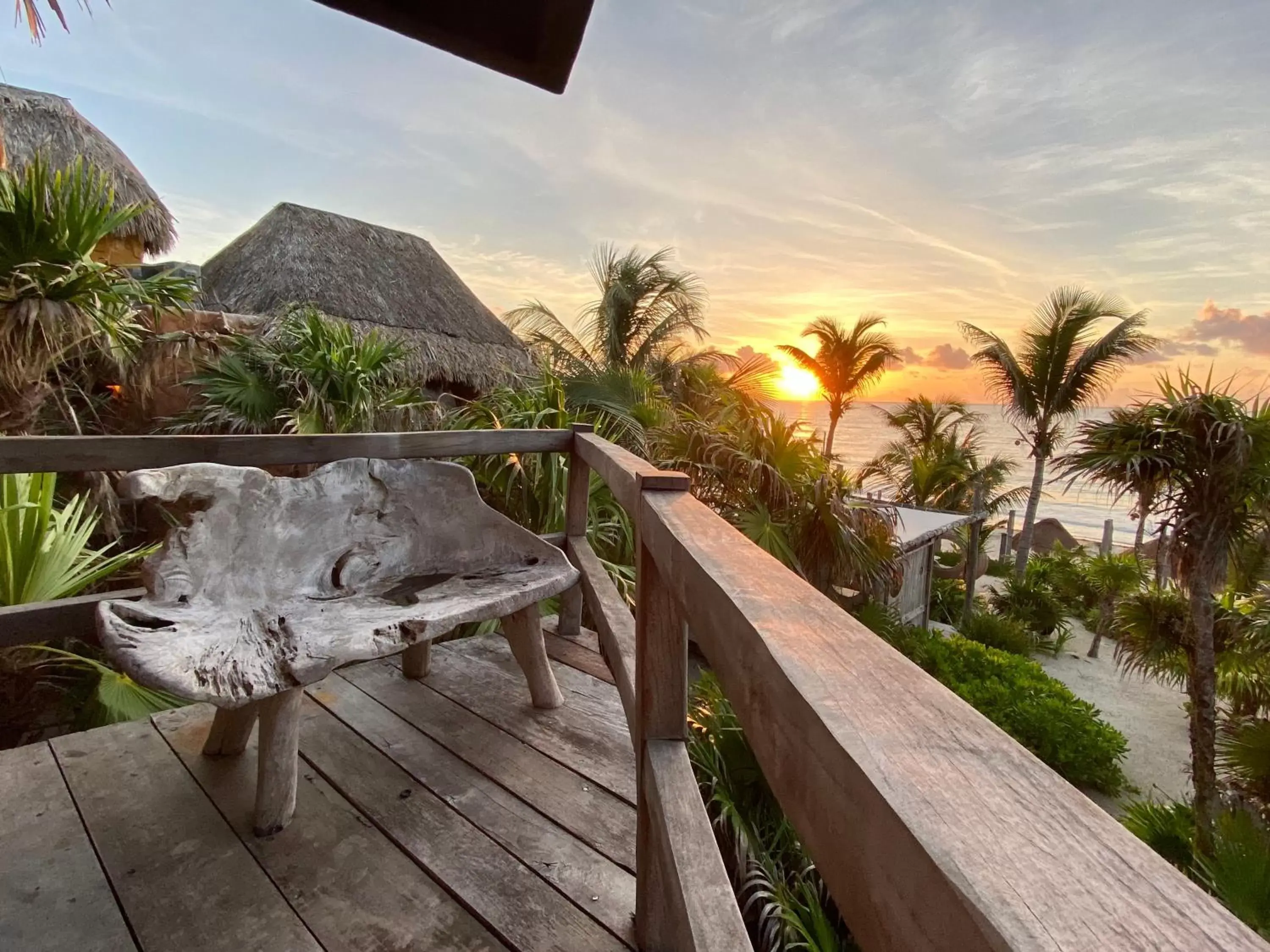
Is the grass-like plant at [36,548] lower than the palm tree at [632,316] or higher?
lower

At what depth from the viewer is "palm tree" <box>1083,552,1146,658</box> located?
476 inches

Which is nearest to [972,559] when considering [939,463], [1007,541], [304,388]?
[939,463]

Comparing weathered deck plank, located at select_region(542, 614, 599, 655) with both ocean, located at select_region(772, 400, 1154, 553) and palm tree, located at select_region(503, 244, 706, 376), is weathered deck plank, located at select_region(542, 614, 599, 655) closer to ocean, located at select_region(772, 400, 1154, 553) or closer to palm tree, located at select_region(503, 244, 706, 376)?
ocean, located at select_region(772, 400, 1154, 553)

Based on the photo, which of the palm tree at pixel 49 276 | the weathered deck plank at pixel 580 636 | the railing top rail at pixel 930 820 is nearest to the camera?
the railing top rail at pixel 930 820

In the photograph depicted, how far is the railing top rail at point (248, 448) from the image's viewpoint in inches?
58.4

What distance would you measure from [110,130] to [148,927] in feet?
32.5

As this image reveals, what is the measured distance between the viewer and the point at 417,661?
2049mm

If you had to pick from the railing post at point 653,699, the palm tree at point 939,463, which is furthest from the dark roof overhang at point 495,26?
the palm tree at point 939,463

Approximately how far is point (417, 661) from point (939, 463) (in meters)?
16.5

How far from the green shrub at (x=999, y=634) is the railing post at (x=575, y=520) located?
39.4ft

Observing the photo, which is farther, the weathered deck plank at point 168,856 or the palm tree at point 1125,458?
the palm tree at point 1125,458

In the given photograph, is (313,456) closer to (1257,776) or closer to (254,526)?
(254,526)

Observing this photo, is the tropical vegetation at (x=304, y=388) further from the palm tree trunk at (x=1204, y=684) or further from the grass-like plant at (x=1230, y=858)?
the palm tree trunk at (x=1204, y=684)

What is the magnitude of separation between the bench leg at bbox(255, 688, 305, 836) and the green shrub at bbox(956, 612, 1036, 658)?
13116mm
